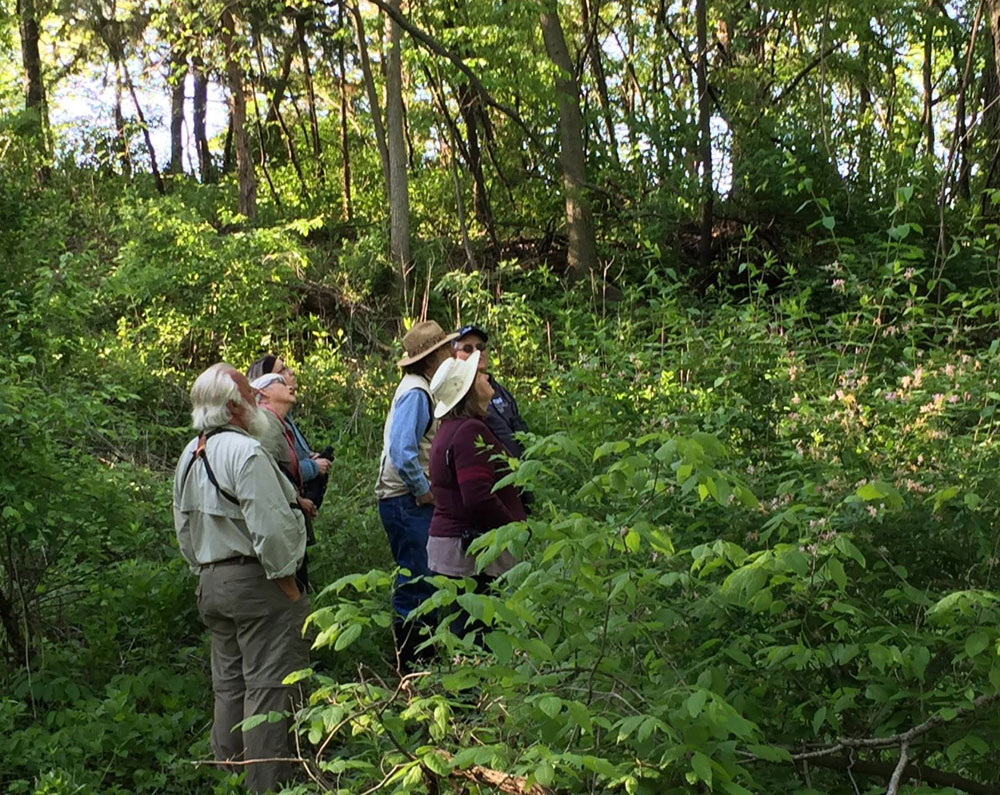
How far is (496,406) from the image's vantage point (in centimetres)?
565

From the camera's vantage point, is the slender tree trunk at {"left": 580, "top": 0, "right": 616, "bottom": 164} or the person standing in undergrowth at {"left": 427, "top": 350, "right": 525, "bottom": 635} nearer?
the person standing in undergrowth at {"left": 427, "top": 350, "right": 525, "bottom": 635}

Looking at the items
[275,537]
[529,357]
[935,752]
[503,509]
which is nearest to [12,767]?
[275,537]

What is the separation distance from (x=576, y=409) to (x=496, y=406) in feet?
3.19

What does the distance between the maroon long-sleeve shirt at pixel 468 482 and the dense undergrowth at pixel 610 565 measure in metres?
0.21

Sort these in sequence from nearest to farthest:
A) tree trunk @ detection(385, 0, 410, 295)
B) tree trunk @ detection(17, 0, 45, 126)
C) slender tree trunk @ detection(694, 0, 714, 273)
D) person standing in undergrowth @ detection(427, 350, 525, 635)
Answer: person standing in undergrowth @ detection(427, 350, 525, 635)
slender tree trunk @ detection(694, 0, 714, 273)
tree trunk @ detection(385, 0, 410, 295)
tree trunk @ detection(17, 0, 45, 126)

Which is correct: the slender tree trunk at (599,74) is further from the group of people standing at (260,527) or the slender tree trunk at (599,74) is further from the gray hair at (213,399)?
the gray hair at (213,399)

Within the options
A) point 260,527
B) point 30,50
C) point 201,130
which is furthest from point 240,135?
point 260,527

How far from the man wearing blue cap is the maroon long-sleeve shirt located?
0.34 m

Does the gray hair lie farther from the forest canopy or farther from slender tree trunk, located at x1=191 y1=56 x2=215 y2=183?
slender tree trunk, located at x1=191 y1=56 x2=215 y2=183

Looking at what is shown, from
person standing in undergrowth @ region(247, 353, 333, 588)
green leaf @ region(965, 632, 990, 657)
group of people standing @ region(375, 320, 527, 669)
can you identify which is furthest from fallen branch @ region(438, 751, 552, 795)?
person standing in undergrowth @ region(247, 353, 333, 588)

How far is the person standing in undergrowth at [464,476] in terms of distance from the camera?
4.50m

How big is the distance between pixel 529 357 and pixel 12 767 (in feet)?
21.1

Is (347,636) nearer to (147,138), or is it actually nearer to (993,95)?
(993,95)

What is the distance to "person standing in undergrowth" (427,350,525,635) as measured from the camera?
4.50 m
